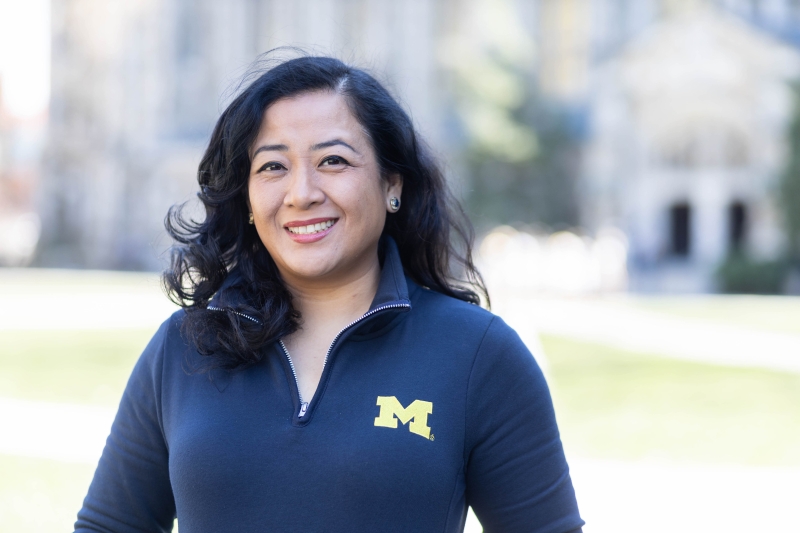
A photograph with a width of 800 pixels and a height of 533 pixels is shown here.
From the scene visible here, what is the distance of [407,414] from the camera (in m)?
1.98

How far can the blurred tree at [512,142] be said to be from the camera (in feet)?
94.9

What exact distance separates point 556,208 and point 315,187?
90.2 feet

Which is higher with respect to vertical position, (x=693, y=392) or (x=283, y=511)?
(x=283, y=511)

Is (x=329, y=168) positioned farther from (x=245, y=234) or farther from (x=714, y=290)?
(x=714, y=290)

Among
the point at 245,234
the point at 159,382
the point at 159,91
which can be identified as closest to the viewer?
the point at 159,382

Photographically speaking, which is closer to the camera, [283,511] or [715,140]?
[283,511]

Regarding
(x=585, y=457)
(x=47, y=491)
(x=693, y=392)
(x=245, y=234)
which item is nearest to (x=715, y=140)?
(x=693, y=392)

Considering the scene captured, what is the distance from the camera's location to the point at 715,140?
26.9 meters

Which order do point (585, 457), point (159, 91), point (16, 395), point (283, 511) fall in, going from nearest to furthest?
point (283, 511)
point (585, 457)
point (16, 395)
point (159, 91)

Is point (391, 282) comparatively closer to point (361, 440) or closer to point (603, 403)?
point (361, 440)

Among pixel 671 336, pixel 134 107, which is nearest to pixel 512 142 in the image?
pixel 134 107

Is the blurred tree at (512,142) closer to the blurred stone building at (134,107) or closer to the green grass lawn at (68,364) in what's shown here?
the blurred stone building at (134,107)

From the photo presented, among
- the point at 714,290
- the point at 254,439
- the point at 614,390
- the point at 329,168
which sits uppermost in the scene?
the point at 329,168

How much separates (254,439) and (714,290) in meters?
23.4
